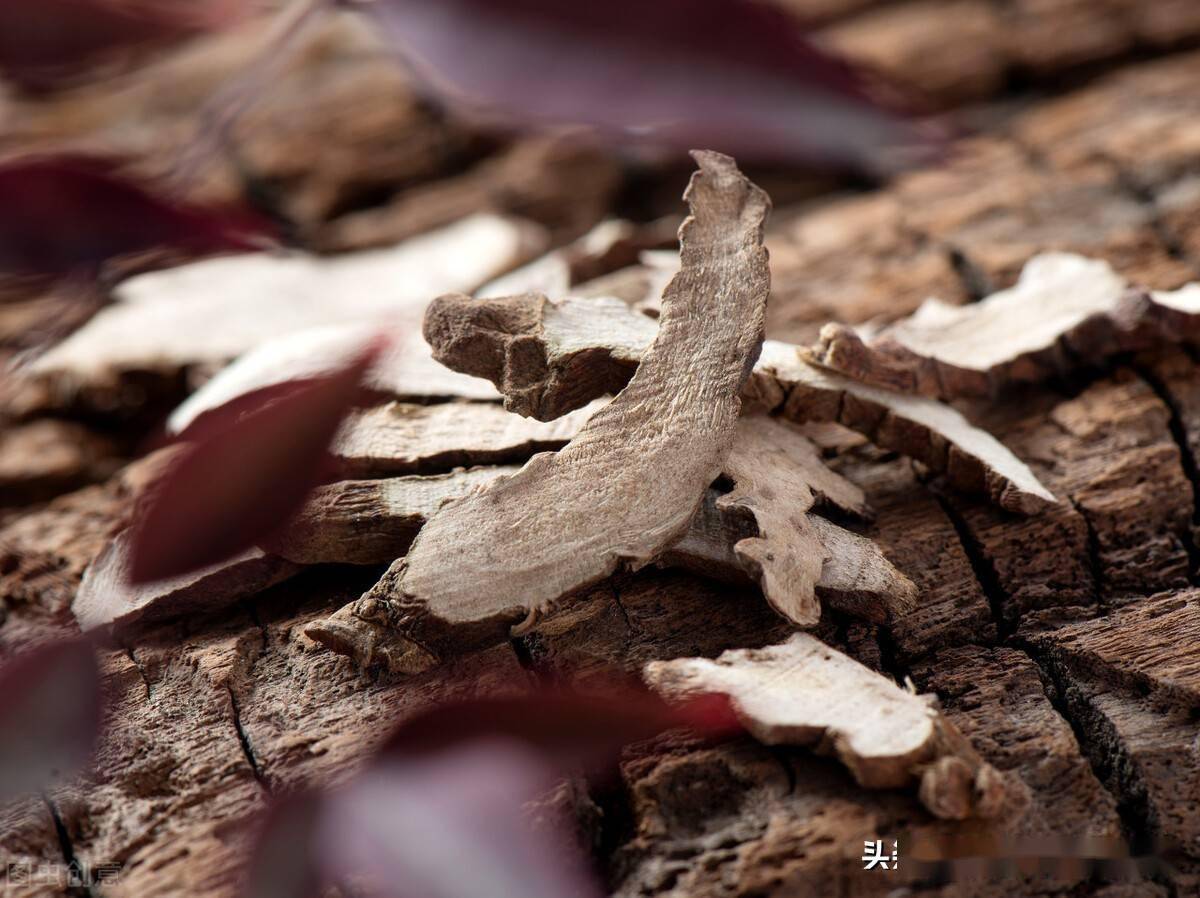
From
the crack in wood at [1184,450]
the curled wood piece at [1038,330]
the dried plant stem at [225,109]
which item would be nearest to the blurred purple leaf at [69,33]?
the dried plant stem at [225,109]

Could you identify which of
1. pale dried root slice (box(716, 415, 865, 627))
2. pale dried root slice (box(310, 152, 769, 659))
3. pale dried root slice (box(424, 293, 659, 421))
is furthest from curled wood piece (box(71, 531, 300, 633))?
pale dried root slice (box(716, 415, 865, 627))

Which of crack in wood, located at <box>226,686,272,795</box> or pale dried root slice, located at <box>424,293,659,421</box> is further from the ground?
pale dried root slice, located at <box>424,293,659,421</box>

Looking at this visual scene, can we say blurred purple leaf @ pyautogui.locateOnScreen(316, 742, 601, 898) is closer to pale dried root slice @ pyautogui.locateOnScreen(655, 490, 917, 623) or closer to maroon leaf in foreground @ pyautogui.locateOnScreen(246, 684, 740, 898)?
maroon leaf in foreground @ pyautogui.locateOnScreen(246, 684, 740, 898)

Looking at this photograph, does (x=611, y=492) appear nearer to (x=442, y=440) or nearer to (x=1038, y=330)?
(x=442, y=440)

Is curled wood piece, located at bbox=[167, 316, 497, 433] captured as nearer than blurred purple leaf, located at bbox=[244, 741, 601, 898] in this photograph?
No

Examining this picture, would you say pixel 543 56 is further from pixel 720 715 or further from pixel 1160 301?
pixel 1160 301
